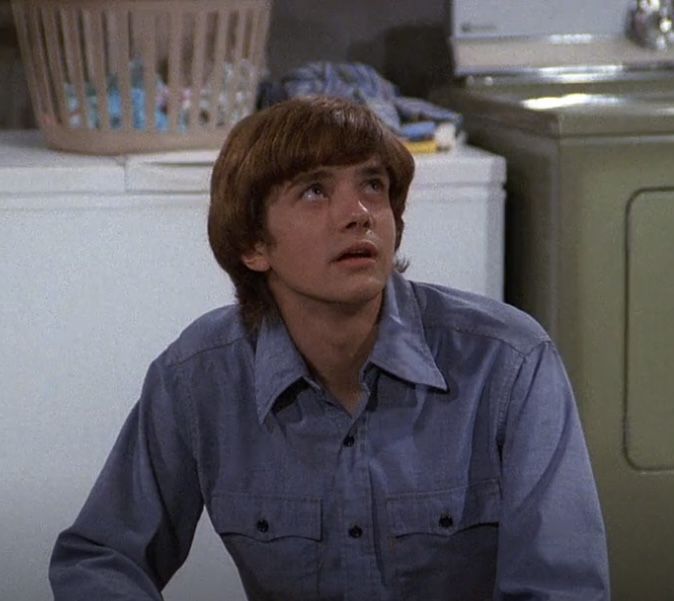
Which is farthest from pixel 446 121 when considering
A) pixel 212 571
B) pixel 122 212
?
pixel 212 571

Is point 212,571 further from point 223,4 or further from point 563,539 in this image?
point 563,539

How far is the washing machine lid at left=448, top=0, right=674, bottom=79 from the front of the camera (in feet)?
9.19

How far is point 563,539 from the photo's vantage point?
56.1 inches

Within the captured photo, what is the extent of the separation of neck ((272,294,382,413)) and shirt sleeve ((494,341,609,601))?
0.59ft

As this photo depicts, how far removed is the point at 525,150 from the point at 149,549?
1132mm

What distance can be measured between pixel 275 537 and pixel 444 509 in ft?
Result: 0.63

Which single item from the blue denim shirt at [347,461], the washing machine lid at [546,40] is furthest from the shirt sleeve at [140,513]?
the washing machine lid at [546,40]

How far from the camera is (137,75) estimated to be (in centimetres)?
239

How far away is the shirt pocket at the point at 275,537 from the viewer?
5.17 feet

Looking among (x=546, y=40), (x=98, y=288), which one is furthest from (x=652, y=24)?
(x=98, y=288)

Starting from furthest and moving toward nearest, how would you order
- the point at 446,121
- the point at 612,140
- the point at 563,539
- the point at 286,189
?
the point at 446,121
the point at 612,140
the point at 286,189
the point at 563,539

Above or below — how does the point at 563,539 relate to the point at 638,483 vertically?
above

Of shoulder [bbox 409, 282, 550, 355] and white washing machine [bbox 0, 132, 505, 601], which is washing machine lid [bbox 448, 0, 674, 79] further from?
shoulder [bbox 409, 282, 550, 355]

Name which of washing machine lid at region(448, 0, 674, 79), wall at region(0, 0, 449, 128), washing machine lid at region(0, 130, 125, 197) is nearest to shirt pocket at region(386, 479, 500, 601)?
washing machine lid at region(0, 130, 125, 197)
